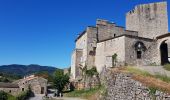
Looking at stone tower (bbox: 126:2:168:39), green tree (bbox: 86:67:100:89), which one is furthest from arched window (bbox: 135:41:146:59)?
stone tower (bbox: 126:2:168:39)

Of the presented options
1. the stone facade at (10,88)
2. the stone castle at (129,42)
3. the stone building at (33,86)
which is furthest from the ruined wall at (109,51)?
the stone facade at (10,88)

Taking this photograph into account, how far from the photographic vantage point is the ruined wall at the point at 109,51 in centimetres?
3784

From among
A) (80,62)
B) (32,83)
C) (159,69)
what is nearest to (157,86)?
(159,69)

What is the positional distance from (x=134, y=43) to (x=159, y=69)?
1086cm

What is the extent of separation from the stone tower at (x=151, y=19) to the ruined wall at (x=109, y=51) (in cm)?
752

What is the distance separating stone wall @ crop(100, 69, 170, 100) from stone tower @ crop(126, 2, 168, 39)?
68.8 ft

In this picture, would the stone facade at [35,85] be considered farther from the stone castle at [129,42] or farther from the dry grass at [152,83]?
the dry grass at [152,83]

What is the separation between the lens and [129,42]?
3772 cm

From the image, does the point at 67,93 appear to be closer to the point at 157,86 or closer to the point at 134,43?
the point at 134,43

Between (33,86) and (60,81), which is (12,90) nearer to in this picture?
(33,86)

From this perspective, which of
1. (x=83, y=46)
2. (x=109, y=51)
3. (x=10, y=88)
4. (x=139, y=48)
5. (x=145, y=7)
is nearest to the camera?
(x=139, y=48)

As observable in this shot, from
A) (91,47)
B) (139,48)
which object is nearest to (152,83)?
(139,48)

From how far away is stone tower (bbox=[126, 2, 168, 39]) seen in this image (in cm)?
4406

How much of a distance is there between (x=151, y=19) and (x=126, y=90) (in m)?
24.9
